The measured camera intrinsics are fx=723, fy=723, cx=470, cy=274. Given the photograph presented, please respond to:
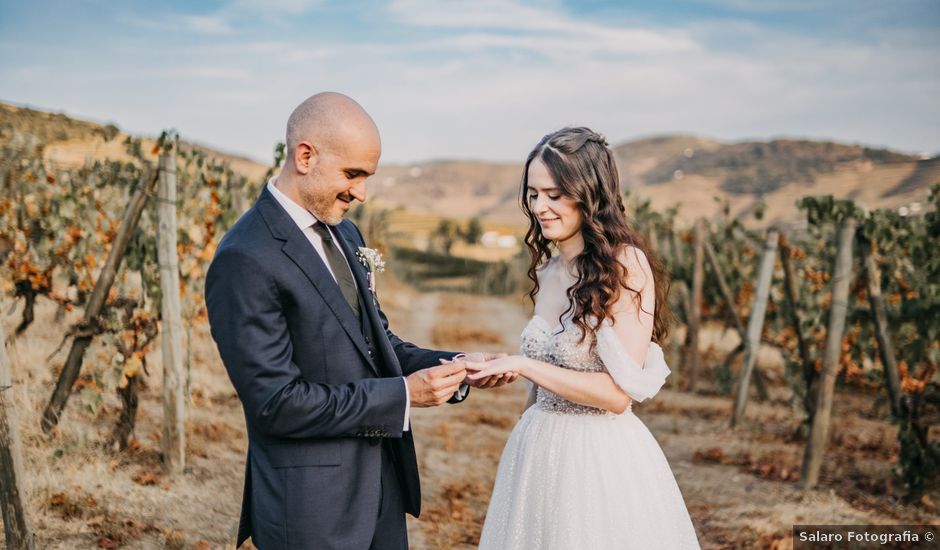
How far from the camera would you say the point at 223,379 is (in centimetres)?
766

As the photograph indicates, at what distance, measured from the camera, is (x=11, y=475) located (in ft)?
9.77

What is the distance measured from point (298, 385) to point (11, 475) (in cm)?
184

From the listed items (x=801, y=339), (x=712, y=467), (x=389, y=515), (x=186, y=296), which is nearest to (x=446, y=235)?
(x=801, y=339)

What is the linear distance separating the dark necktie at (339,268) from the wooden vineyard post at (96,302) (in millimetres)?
2994

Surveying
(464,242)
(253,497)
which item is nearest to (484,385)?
(253,497)

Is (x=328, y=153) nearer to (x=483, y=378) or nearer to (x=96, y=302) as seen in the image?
(x=483, y=378)

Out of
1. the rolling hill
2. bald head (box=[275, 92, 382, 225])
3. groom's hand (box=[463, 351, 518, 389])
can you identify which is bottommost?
groom's hand (box=[463, 351, 518, 389])

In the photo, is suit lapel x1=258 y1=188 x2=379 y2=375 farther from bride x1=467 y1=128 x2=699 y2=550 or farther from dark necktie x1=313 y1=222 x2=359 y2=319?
bride x1=467 y1=128 x2=699 y2=550

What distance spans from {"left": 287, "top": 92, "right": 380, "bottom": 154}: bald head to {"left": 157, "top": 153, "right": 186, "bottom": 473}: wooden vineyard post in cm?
301

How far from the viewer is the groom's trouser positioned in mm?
2314

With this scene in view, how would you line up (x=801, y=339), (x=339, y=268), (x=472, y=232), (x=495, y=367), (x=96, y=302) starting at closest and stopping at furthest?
1. (x=339, y=268)
2. (x=495, y=367)
3. (x=96, y=302)
4. (x=801, y=339)
5. (x=472, y=232)

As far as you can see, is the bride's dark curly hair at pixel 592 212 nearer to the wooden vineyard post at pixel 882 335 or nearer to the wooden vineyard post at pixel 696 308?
the wooden vineyard post at pixel 882 335

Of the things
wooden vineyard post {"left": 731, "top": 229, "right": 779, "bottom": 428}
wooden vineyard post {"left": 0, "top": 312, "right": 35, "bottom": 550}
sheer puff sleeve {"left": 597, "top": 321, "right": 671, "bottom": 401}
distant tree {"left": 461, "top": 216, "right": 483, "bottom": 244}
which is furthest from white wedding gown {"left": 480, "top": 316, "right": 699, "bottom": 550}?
distant tree {"left": 461, "top": 216, "right": 483, "bottom": 244}

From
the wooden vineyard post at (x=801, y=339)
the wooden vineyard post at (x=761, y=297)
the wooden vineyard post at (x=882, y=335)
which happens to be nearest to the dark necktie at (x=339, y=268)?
the wooden vineyard post at (x=882, y=335)
